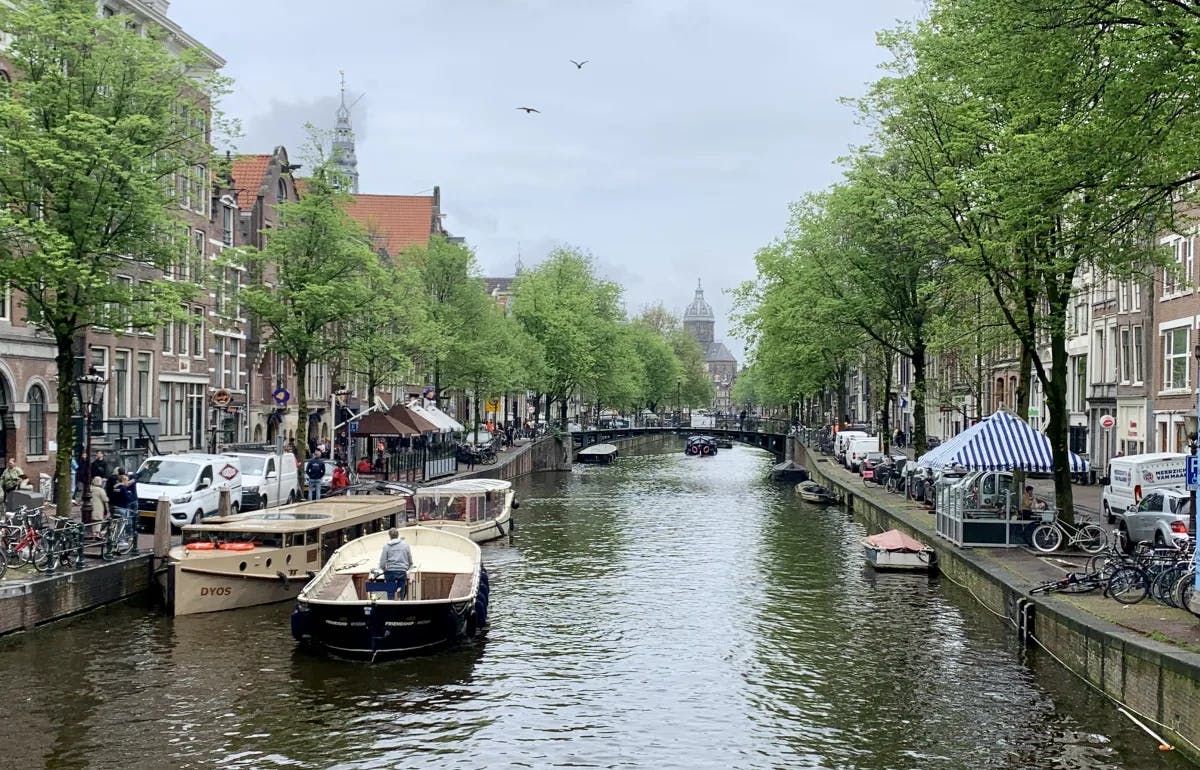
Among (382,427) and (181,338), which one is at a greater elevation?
(181,338)

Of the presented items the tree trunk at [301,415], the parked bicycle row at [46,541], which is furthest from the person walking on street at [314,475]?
the parked bicycle row at [46,541]

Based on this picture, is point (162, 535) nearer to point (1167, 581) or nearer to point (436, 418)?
point (1167, 581)

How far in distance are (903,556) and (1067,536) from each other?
4.82 m

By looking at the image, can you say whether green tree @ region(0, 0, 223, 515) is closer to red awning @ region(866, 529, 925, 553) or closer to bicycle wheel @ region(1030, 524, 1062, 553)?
red awning @ region(866, 529, 925, 553)

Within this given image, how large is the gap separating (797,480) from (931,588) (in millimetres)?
47907

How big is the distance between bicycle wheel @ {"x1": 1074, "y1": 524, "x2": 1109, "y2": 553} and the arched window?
31.7 meters

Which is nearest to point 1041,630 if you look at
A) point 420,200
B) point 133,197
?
point 133,197

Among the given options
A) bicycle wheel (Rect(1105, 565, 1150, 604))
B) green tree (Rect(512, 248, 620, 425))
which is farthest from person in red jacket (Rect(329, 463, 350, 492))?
green tree (Rect(512, 248, 620, 425))

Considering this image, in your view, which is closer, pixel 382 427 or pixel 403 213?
pixel 382 427

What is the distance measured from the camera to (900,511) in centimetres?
4425

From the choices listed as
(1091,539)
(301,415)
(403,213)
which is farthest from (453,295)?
(1091,539)

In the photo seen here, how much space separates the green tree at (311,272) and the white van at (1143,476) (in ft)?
86.8

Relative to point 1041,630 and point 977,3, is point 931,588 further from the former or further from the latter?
point 977,3

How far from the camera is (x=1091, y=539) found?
98.4 ft
